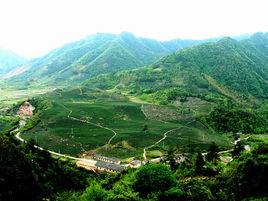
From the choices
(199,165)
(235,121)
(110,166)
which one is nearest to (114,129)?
(110,166)

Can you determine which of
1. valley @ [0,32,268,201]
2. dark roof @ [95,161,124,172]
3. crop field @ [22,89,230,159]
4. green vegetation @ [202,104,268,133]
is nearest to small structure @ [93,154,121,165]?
valley @ [0,32,268,201]

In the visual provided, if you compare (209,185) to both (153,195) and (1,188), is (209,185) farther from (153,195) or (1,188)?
(1,188)

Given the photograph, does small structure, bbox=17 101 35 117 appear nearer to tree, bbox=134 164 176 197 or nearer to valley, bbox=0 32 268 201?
valley, bbox=0 32 268 201

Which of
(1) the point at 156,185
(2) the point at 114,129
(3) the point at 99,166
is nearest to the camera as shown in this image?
(1) the point at 156,185

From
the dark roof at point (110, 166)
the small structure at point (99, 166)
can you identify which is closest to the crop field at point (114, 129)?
the small structure at point (99, 166)

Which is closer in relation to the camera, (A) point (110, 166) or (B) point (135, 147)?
(A) point (110, 166)

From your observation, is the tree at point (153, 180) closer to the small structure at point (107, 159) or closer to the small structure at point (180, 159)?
the small structure at point (180, 159)

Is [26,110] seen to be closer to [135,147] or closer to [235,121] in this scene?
[135,147]
